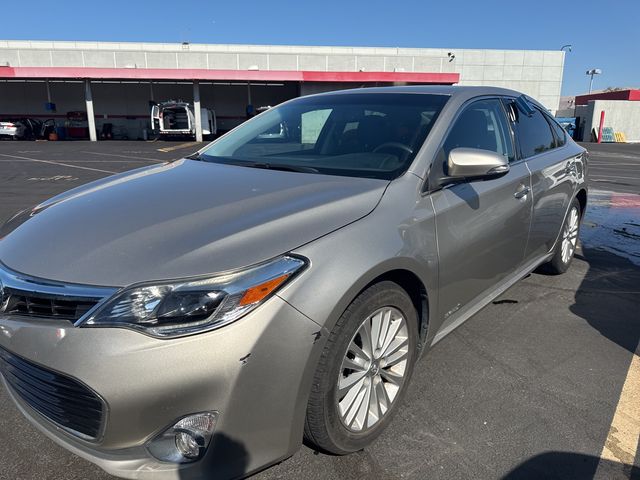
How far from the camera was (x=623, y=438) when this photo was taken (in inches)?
94.8

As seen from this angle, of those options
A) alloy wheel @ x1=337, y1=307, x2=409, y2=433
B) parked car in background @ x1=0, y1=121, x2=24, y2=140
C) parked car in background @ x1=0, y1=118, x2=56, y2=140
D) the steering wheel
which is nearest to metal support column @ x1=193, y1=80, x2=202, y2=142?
parked car in background @ x1=0, y1=118, x2=56, y2=140

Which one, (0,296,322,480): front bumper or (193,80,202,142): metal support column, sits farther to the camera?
(193,80,202,142): metal support column

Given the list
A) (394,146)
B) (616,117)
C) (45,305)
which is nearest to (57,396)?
(45,305)

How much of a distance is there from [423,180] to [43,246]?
1801 mm

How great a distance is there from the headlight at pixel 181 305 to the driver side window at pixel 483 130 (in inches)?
60.7

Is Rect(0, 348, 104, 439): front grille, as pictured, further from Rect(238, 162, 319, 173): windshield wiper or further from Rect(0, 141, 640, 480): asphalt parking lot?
Rect(238, 162, 319, 173): windshield wiper

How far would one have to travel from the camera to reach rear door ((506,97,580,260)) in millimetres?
3625

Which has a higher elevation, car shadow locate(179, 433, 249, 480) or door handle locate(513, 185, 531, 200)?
door handle locate(513, 185, 531, 200)

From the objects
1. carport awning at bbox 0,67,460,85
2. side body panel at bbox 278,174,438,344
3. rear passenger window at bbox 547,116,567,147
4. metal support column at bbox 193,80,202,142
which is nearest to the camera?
side body panel at bbox 278,174,438,344

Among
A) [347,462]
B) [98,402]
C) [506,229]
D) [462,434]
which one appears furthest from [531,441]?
[98,402]

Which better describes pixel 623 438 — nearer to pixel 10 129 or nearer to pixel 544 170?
pixel 544 170

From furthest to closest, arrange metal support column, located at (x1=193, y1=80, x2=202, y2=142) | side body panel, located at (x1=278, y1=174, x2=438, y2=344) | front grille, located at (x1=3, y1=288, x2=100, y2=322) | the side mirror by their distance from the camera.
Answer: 1. metal support column, located at (x1=193, y1=80, x2=202, y2=142)
2. the side mirror
3. side body panel, located at (x1=278, y1=174, x2=438, y2=344)
4. front grille, located at (x1=3, y1=288, x2=100, y2=322)

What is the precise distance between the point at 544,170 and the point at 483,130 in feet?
2.93

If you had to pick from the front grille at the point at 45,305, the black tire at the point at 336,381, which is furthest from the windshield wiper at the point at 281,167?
the front grille at the point at 45,305
